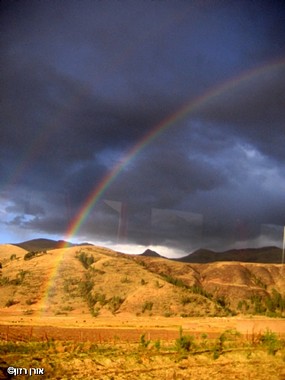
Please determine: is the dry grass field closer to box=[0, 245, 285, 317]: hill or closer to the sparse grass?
the sparse grass

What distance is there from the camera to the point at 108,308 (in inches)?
2621

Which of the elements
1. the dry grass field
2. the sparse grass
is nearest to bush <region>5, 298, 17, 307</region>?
the dry grass field

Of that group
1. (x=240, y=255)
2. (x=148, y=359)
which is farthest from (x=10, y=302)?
(x=240, y=255)

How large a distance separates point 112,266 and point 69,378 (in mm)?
70686

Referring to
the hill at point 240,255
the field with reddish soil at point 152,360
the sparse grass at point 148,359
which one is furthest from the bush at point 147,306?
the hill at point 240,255

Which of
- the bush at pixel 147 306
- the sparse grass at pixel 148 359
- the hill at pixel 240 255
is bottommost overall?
the bush at pixel 147 306

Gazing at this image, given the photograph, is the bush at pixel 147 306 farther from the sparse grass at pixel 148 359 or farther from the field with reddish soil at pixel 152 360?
the sparse grass at pixel 148 359

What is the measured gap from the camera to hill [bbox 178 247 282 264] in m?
129

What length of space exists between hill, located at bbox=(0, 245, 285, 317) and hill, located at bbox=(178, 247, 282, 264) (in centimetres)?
2759

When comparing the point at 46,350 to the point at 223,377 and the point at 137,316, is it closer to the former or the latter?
the point at 223,377

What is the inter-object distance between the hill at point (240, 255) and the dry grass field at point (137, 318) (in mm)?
23192

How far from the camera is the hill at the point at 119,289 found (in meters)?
66.9

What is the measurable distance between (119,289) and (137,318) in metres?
15.4

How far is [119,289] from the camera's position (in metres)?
74.1
